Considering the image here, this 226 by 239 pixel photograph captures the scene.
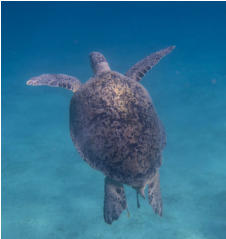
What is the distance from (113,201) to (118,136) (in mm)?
1121

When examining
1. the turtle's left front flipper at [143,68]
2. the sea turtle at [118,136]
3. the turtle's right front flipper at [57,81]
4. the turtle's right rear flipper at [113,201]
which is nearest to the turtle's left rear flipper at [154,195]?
the sea turtle at [118,136]

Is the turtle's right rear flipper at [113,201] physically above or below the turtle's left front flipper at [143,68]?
below

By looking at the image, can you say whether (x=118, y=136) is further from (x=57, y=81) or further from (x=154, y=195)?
(x=57, y=81)

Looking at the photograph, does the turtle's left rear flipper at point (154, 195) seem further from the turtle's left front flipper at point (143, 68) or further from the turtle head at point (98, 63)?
the turtle head at point (98, 63)

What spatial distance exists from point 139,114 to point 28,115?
26.5ft

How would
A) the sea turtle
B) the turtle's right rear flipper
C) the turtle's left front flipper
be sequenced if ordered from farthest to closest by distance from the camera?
the turtle's left front flipper
the turtle's right rear flipper
the sea turtle

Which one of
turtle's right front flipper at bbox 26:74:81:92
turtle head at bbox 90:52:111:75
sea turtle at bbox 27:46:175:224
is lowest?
sea turtle at bbox 27:46:175:224

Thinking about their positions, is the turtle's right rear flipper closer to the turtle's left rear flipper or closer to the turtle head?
the turtle's left rear flipper

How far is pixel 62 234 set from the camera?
586 centimetres

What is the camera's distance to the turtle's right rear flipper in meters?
4.08

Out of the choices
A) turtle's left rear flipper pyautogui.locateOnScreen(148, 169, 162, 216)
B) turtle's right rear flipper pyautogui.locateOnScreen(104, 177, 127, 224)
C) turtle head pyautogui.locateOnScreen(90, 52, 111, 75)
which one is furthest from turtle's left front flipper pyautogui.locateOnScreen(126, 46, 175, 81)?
turtle's right rear flipper pyautogui.locateOnScreen(104, 177, 127, 224)

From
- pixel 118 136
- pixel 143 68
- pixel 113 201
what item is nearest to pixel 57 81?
pixel 143 68

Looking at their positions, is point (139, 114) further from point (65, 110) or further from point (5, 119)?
point (5, 119)

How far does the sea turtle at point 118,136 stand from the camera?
12.3ft
